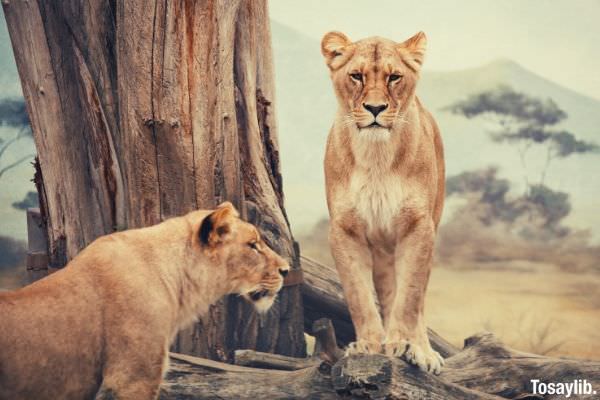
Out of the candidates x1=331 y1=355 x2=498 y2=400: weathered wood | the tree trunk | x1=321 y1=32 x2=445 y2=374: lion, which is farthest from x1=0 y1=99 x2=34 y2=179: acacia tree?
x1=331 y1=355 x2=498 y2=400: weathered wood

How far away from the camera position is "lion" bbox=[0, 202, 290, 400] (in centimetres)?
375

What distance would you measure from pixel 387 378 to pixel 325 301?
1.88 meters

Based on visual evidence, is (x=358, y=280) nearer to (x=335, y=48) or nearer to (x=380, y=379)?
(x=380, y=379)

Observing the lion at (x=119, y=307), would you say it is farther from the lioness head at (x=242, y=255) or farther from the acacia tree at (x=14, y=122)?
the acacia tree at (x=14, y=122)

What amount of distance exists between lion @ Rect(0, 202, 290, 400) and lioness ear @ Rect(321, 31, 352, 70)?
0.85 meters

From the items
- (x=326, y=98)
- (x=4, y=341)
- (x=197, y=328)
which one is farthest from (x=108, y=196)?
(x=326, y=98)

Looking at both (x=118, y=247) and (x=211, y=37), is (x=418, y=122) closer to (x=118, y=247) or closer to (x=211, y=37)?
(x=211, y=37)

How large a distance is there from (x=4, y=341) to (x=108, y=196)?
1.38 metres

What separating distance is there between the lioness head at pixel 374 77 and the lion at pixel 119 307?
0.74 metres

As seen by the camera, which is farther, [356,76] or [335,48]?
[335,48]

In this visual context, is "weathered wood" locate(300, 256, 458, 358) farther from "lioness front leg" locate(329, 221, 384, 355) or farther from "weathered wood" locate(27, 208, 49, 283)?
"weathered wood" locate(27, 208, 49, 283)

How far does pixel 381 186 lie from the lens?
438 centimetres

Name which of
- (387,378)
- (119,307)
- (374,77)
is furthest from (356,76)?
(119,307)

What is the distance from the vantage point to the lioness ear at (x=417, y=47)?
4371 millimetres
